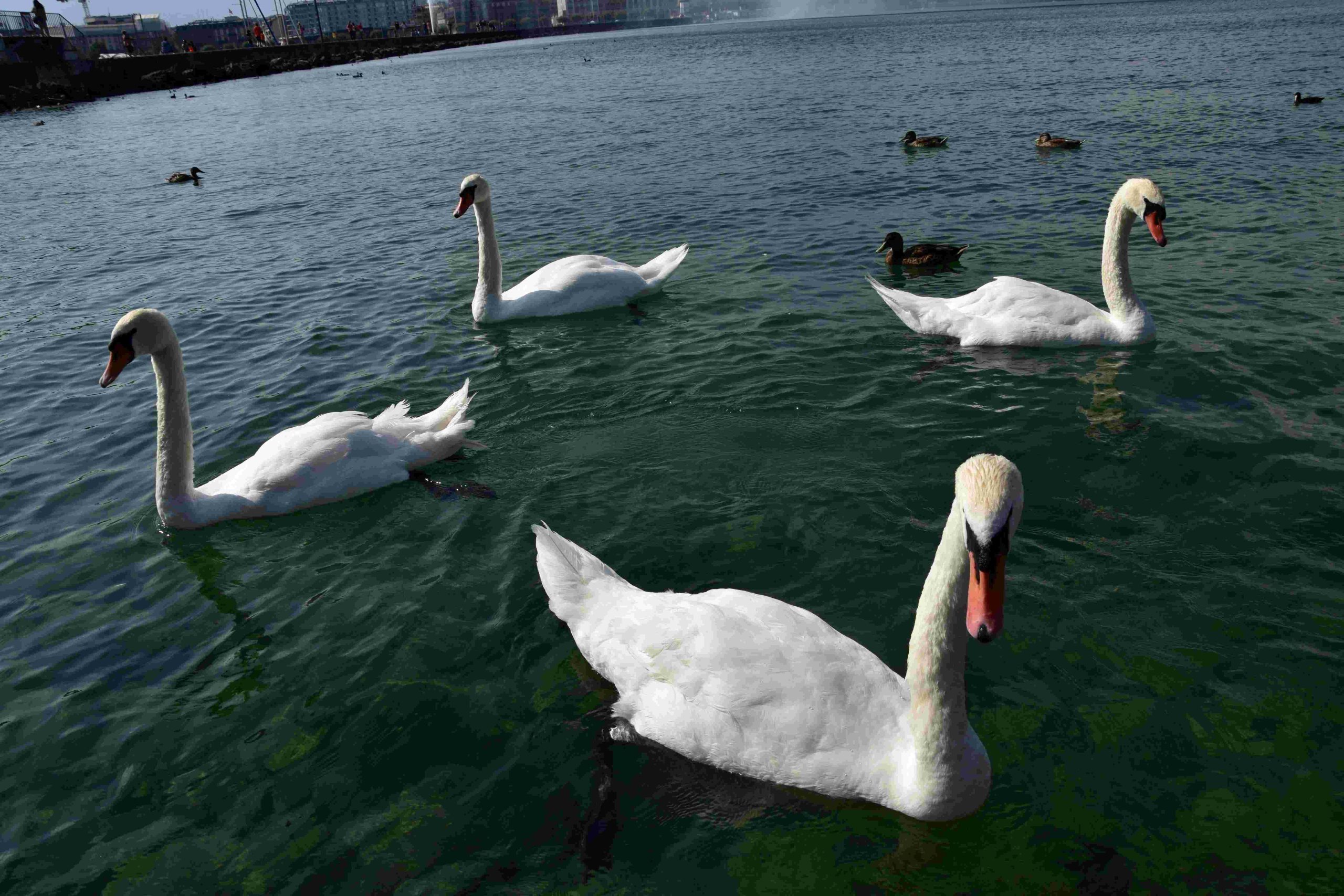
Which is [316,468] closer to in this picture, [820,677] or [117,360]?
[117,360]

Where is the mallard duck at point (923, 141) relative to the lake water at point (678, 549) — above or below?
above

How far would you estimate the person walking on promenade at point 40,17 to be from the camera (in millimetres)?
66062

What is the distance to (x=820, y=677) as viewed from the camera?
4.00 metres

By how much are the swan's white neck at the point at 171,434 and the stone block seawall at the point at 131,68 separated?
6918 cm

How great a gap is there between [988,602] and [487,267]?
29.9 ft

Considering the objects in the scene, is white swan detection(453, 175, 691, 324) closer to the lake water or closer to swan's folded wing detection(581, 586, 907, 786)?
the lake water

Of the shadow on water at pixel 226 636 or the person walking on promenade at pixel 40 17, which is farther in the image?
the person walking on promenade at pixel 40 17

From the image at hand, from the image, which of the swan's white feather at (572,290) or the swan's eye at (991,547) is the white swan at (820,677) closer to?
the swan's eye at (991,547)

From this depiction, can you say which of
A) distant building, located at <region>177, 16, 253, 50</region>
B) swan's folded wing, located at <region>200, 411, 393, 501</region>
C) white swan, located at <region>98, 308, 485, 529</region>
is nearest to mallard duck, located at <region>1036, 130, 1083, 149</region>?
white swan, located at <region>98, 308, 485, 529</region>

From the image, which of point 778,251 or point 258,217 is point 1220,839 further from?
point 258,217

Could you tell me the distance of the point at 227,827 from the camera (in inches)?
167

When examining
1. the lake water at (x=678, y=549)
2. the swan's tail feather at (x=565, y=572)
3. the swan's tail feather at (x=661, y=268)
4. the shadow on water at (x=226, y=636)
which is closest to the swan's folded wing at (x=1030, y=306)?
the lake water at (x=678, y=549)

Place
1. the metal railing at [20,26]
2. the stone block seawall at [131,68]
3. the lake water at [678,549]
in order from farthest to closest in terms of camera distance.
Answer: the metal railing at [20,26]
the stone block seawall at [131,68]
the lake water at [678,549]

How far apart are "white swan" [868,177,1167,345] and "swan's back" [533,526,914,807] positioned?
18.8 feet
